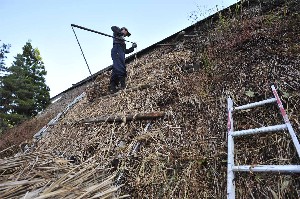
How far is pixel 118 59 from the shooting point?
580 centimetres

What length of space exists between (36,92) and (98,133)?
15.8 m

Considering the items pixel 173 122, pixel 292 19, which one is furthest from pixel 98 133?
pixel 292 19

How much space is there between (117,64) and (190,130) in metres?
3.05

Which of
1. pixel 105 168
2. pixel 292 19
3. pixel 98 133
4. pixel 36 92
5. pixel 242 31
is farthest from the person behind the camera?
pixel 36 92

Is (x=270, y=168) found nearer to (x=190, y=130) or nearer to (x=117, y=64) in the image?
(x=190, y=130)

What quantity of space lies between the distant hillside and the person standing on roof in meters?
0.38

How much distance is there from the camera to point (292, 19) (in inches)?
175

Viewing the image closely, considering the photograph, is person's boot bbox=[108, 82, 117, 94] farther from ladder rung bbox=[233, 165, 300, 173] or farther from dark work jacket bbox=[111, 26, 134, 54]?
ladder rung bbox=[233, 165, 300, 173]

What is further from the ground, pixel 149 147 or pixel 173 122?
pixel 173 122

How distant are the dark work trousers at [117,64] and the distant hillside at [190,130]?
447 millimetres

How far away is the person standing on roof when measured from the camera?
227 inches

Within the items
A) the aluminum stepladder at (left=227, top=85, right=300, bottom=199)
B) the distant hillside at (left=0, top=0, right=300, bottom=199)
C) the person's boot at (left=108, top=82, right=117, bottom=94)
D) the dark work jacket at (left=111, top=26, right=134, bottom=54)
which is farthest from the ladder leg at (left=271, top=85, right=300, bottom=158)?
the dark work jacket at (left=111, top=26, right=134, bottom=54)

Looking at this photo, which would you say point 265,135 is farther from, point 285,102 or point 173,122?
point 173,122

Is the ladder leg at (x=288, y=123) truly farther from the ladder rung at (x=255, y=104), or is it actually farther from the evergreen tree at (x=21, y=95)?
the evergreen tree at (x=21, y=95)
